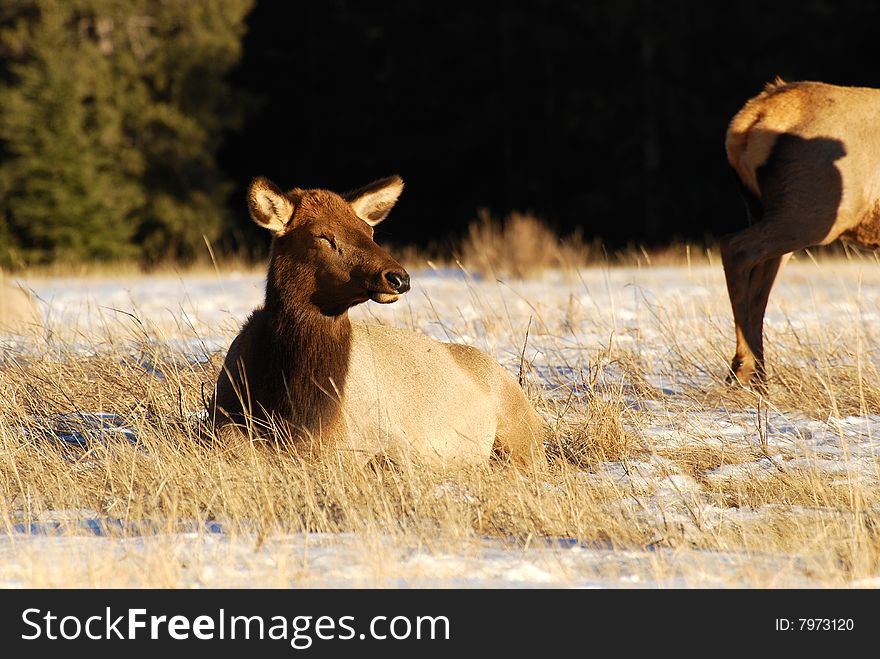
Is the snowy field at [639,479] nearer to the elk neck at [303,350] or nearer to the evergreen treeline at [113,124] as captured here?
the elk neck at [303,350]

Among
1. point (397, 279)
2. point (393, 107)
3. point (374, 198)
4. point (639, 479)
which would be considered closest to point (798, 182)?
point (639, 479)

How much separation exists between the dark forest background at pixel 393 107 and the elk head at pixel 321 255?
18.9 m

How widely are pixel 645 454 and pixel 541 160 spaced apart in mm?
25254

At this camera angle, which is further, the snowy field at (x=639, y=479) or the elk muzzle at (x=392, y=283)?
the elk muzzle at (x=392, y=283)

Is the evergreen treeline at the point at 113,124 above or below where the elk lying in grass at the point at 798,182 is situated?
below

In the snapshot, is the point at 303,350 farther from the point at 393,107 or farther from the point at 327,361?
the point at 393,107

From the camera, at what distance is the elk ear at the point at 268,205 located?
5.29m

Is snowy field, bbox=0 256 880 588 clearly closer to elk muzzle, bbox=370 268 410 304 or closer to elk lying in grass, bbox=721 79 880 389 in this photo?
elk lying in grass, bbox=721 79 880 389

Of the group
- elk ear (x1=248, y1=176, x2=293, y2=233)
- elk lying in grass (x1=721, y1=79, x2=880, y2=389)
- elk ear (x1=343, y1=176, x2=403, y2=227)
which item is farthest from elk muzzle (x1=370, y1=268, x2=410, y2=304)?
elk lying in grass (x1=721, y1=79, x2=880, y2=389)

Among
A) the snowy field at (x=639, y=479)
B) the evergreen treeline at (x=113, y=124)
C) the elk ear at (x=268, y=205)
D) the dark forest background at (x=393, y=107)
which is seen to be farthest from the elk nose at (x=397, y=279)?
the evergreen treeline at (x=113, y=124)

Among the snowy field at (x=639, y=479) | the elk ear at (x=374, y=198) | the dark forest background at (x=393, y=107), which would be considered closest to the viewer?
the snowy field at (x=639, y=479)

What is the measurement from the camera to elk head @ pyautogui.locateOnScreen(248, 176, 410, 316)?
206 inches

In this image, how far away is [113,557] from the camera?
4078mm

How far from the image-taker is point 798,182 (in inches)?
290
